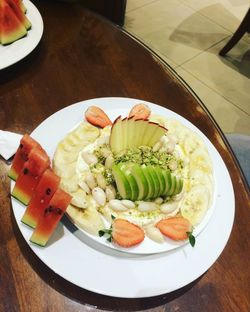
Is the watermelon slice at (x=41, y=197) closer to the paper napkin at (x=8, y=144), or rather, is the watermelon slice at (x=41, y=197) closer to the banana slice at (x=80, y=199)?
the banana slice at (x=80, y=199)

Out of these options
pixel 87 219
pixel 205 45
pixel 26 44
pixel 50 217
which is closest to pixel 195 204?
pixel 87 219

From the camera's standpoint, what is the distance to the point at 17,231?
1.02 m

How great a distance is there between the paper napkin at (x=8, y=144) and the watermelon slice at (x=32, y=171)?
0.73ft

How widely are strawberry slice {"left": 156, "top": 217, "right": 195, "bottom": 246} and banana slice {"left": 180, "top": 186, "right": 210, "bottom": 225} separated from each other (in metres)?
0.03

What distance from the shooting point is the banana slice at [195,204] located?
3.35ft

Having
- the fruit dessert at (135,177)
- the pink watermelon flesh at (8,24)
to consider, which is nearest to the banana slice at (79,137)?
the fruit dessert at (135,177)

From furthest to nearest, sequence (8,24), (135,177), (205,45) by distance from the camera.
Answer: (205,45) < (8,24) < (135,177)

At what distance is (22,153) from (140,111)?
496 mm

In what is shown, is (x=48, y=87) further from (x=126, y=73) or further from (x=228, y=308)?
(x=228, y=308)

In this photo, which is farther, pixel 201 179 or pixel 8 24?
pixel 8 24

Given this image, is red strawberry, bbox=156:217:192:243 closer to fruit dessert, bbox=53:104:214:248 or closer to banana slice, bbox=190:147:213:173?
fruit dessert, bbox=53:104:214:248

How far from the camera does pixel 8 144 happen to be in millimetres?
1169

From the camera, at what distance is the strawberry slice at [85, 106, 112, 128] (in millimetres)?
1231

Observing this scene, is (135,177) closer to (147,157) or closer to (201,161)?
(147,157)
